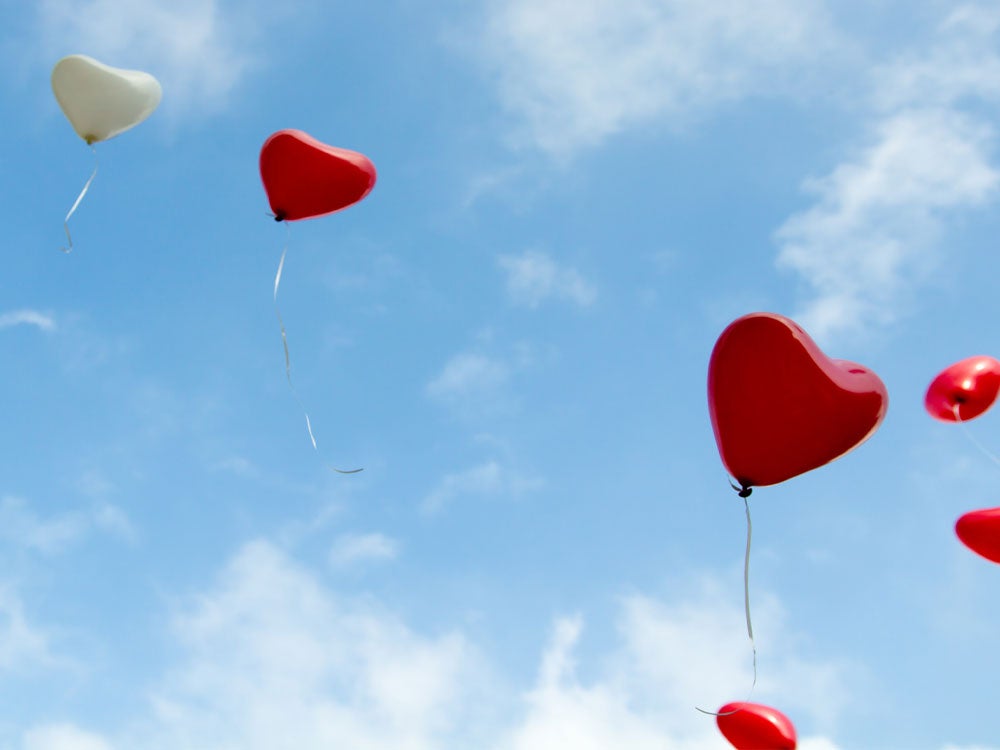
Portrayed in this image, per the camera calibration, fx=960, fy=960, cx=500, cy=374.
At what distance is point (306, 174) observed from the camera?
24.1ft

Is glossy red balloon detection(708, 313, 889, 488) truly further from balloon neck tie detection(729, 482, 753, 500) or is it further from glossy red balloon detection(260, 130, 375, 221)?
glossy red balloon detection(260, 130, 375, 221)

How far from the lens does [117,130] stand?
8.05 metres

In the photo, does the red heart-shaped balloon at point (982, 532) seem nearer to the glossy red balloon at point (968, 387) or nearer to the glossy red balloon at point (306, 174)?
the glossy red balloon at point (968, 387)

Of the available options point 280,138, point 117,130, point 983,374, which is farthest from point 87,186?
point 983,374

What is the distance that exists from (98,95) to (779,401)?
5.83 metres

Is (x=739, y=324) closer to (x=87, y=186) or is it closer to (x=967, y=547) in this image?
(x=967, y=547)

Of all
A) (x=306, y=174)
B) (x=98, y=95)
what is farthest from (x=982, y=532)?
(x=98, y=95)

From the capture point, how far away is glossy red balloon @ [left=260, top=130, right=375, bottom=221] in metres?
7.32

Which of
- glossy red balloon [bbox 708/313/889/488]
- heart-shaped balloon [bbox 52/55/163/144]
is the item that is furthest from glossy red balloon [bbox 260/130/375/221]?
glossy red balloon [bbox 708/313/889/488]

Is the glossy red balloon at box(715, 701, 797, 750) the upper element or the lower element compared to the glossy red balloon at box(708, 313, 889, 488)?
lower

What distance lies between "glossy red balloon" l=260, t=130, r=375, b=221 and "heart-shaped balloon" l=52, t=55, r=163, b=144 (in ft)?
4.70

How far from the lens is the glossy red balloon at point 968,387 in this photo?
7.58 meters

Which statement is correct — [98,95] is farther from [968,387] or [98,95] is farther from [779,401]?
[968,387]

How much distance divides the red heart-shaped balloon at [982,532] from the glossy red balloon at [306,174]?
17.1 ft
